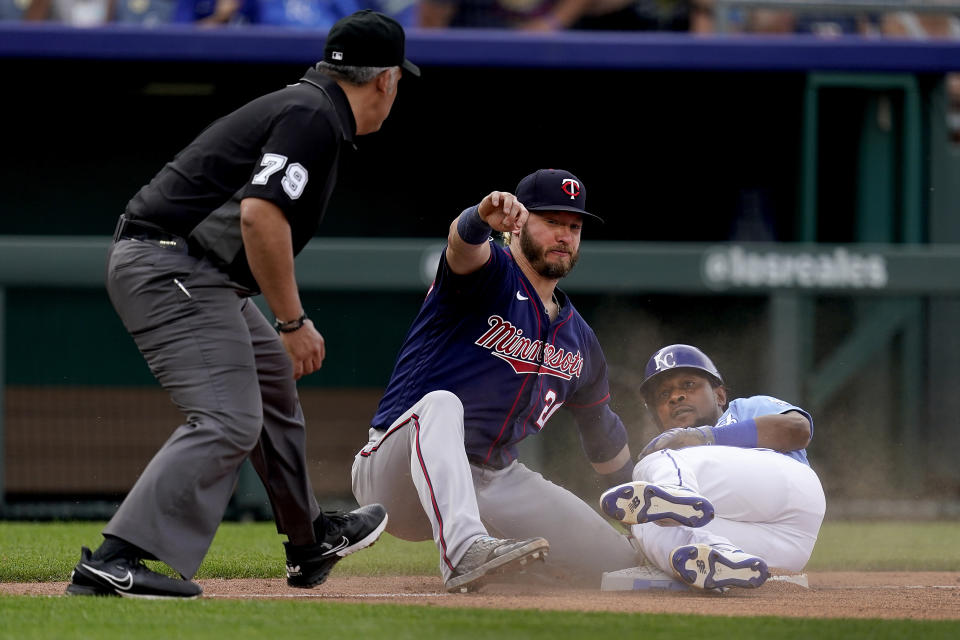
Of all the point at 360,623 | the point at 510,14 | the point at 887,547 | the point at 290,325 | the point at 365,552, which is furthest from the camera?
the point at 510,14

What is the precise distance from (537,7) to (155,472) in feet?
21.7

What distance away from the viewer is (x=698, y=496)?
3.84 meters

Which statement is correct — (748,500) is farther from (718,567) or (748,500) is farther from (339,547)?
(339,547)

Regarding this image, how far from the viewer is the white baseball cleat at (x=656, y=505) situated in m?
3.82

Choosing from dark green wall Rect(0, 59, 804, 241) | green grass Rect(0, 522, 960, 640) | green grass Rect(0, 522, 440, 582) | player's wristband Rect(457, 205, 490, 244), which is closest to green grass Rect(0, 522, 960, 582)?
green grass Rect(0, 522, 440, 582)

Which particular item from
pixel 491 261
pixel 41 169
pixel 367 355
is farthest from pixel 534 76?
pixel 491 261

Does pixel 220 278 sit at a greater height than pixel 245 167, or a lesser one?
lesser

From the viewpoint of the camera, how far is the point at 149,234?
11.7 feet

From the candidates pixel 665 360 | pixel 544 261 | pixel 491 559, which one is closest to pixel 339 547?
pixel 491 559

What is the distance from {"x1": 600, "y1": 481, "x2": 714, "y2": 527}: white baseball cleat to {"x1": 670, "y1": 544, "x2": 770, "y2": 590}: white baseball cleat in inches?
4.2

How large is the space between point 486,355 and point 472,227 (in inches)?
21.3

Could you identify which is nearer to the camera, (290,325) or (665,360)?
(290,325)

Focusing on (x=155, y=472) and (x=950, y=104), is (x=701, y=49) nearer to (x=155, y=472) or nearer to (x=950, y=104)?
(x=950, y=104)

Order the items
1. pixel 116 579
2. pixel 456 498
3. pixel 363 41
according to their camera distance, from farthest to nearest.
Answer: pixel 456 498 → pixel 363 41 → pixel 116 579
